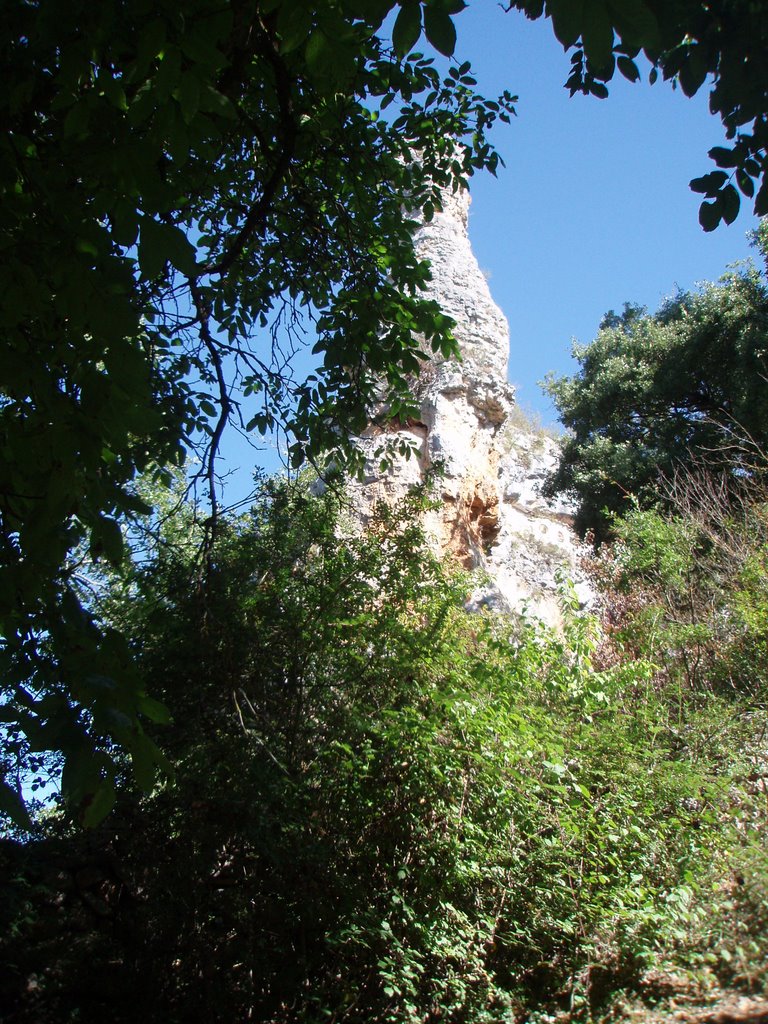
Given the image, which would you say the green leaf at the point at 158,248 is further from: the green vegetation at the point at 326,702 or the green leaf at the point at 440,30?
the green leaf at the point at 440,30

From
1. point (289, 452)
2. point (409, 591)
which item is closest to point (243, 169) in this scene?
point (289, 452)

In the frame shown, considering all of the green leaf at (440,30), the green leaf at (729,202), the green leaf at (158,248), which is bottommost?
the green leaf at (158,248)

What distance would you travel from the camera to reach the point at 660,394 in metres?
14.1

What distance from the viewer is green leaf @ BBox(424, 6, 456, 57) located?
1912 mm

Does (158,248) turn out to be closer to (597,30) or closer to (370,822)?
(597,30)

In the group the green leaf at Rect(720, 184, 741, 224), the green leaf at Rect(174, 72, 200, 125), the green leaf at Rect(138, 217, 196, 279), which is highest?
the green leaf at Rect(720, 184, 741, 224)

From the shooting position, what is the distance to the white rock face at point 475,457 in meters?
12.9

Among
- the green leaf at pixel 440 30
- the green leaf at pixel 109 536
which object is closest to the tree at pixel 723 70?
the green leaf at pixel 440 30

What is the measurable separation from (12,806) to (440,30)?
2.08 meters

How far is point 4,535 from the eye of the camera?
7.88 ft

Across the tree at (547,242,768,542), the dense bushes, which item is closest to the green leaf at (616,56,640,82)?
the dense bushes

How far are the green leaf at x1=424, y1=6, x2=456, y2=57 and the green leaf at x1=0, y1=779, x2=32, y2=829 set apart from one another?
2.01 metres

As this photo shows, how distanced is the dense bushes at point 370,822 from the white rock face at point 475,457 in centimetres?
662

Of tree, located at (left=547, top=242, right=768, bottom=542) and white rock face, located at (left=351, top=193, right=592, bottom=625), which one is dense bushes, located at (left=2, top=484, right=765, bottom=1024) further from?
tree, located at (left=547, top=242, right=768, bottom=542)
